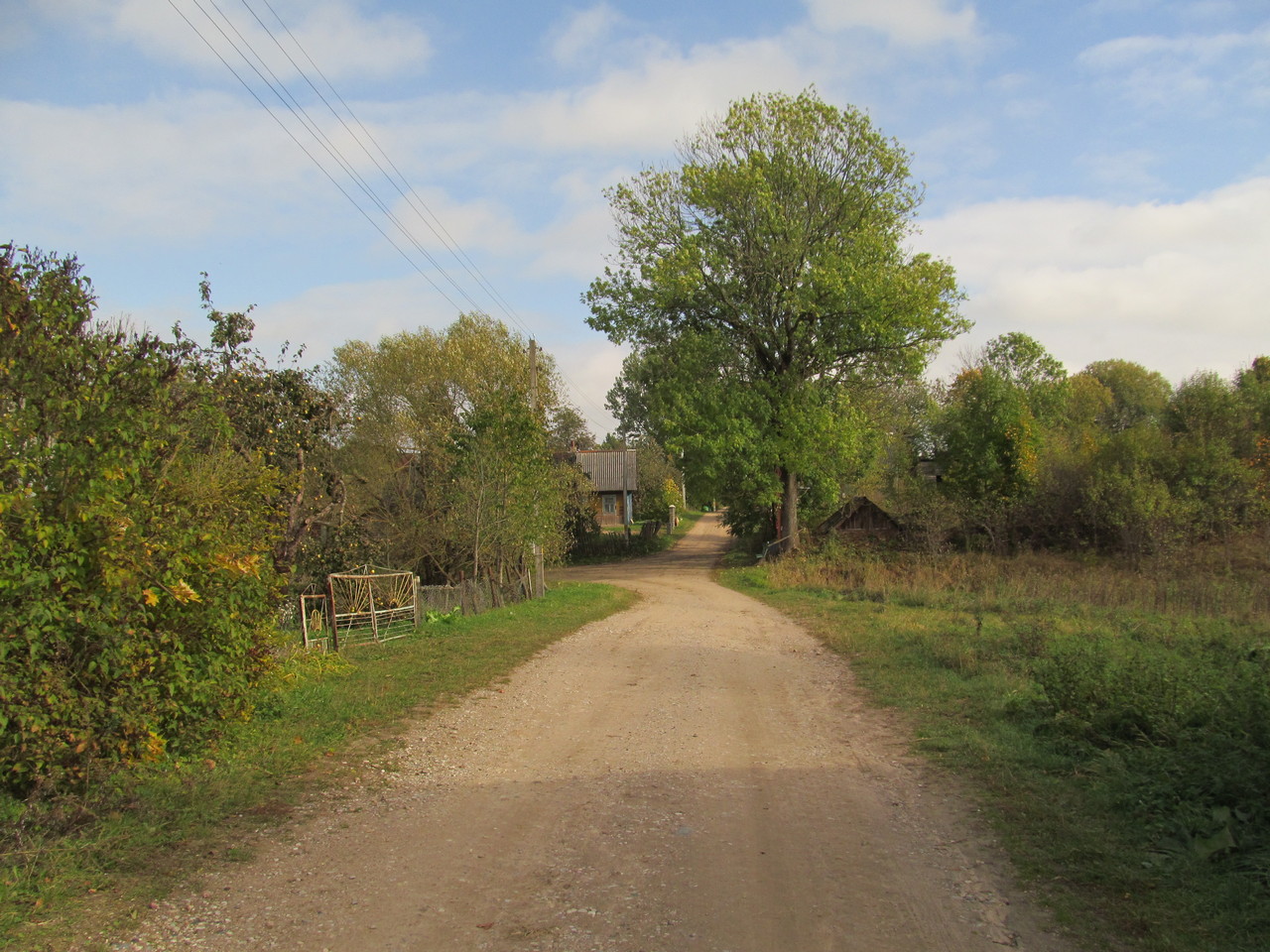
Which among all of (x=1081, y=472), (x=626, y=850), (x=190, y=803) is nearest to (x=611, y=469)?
(x=1081, y=472)

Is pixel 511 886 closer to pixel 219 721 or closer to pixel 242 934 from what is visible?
pixel 242 934

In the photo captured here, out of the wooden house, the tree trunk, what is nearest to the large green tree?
the tree trunk

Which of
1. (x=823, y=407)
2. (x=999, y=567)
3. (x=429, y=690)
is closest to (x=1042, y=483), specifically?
(x=999, y=567)

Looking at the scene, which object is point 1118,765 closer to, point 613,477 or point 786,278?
point 786,278

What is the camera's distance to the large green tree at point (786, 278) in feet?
89.6

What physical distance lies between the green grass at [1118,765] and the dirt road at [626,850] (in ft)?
1.42

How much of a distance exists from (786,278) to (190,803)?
2531cm

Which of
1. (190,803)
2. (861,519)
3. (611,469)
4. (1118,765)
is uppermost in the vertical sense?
(611,469)

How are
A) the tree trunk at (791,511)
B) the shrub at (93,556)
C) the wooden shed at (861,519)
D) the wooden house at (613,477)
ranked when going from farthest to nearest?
1. the wooden house at (613,477)
2. the wooden shed at (861,519)
3. the tree trunk at (791,511)
4. the shrub at (93,556)

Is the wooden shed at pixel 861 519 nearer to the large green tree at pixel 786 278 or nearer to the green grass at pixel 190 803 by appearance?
the large green tree at pixel 786 278

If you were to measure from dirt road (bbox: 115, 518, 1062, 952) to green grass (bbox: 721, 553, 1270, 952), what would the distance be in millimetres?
433

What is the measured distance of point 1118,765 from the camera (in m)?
6.61

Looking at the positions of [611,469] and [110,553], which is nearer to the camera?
[110,553]

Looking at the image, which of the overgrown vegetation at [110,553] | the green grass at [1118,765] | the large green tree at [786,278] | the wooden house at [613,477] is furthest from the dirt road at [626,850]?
the wooden house at [613,477]
